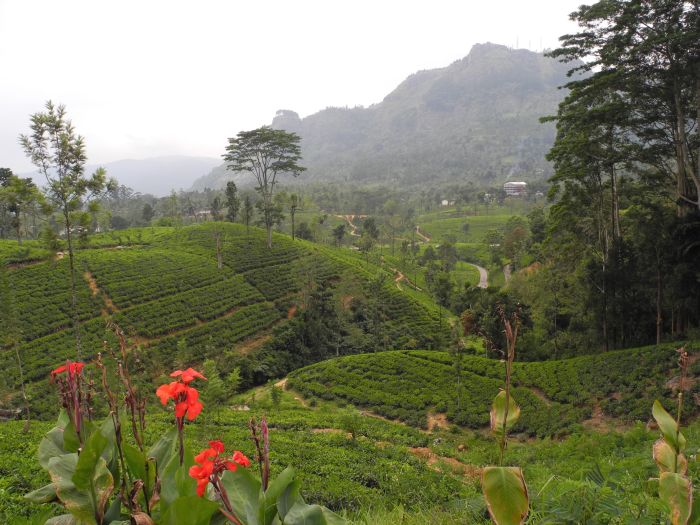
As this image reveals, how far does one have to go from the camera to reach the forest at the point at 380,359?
1375 millimetres

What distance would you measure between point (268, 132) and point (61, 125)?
2773 cm

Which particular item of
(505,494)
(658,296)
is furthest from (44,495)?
(658,296)

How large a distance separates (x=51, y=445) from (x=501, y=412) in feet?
5.41

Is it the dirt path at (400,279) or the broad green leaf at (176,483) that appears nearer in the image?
the broad green leaf at (176,483)

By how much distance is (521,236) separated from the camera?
48.3 meters

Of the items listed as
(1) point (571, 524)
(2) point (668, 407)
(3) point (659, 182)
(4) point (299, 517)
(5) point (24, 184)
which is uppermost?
(5) point (24, 184)

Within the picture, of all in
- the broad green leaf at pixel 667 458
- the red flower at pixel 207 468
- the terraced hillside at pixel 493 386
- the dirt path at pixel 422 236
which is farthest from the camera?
the dirt path at pixel 422 236

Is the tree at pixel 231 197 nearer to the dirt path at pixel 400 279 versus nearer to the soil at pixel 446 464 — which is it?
the dirt path at pixel 400 279

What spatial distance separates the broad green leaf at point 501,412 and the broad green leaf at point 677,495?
448mm

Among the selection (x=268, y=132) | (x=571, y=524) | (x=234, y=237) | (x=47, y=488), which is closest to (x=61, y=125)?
(x=47, y=488)

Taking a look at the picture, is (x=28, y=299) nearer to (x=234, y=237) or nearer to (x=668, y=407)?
(x=234, y=237)

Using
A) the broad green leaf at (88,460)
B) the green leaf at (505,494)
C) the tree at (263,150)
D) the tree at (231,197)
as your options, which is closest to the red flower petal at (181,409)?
the broad green leaf at (88,460)

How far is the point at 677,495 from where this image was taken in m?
1.25

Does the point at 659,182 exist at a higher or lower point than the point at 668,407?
higher
